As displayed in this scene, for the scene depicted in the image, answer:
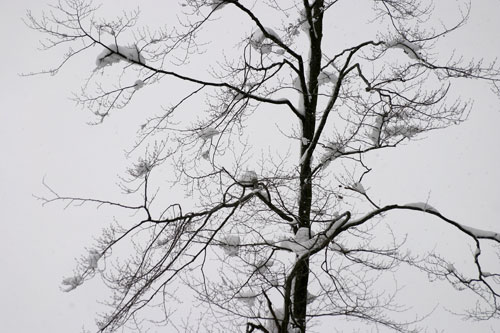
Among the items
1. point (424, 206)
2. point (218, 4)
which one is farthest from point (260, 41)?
point (424, 206)

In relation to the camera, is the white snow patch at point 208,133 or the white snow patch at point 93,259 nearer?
the white snow patch at point 93,259

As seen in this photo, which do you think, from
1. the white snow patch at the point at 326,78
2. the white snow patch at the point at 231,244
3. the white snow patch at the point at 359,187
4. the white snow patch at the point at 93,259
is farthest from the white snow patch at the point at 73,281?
the white snow patch at the point at 326,78

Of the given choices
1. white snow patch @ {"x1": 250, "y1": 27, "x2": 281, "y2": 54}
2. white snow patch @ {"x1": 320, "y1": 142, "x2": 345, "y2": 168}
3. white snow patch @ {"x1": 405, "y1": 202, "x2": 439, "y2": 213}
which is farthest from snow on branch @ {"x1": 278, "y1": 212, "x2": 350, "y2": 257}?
white snow patch @ {"x1": 250, "y1": 27, "x2": 281, "y2": 54}

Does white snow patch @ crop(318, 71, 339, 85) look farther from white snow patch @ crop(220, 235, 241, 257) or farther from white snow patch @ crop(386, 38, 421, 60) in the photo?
white snow patch @ crop(220, 235, 241, 257)

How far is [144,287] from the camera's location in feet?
17.6

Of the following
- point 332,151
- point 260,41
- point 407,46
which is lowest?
point 332,151

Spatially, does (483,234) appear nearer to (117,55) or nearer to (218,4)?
(218,4)

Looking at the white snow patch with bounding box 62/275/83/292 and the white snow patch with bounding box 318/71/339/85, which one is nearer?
the white snow patch with bounding box 62/275/83/292

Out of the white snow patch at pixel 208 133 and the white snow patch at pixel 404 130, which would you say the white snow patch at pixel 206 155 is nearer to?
the white snow patch at pixel 208 133

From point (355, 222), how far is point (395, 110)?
175cm

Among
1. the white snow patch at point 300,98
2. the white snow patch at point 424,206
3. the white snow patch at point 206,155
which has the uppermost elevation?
the white snow patch at point 300,98

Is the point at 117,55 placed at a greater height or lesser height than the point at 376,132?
greater

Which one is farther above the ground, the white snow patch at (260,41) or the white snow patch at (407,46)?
the white snow patch at (407,46)

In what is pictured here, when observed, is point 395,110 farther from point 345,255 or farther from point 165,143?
point 165,143
